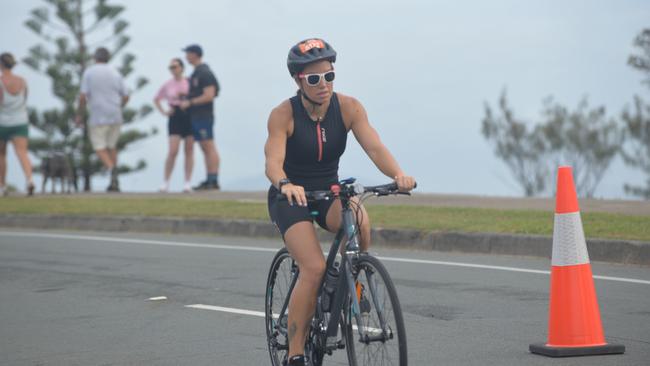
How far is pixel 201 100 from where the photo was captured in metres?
19.4

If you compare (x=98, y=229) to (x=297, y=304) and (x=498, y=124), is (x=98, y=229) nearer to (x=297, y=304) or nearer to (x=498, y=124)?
(x=297, y=304)

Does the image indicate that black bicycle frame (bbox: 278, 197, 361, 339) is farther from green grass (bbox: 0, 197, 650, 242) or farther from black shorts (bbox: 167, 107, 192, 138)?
black shorts (bbox: 167, 107, 192, 138)

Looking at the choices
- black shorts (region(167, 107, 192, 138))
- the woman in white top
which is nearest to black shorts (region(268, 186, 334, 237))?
black shorts (region(167, 107, 192, 138))

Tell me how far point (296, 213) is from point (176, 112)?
1393 cm

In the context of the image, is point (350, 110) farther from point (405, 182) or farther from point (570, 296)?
point (570, 296)

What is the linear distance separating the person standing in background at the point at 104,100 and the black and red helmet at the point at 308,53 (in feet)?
47.2

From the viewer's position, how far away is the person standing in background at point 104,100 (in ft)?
67.5

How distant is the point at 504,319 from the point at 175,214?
9436mm

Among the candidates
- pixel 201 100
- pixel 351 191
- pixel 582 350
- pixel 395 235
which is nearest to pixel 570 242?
pixel 582 350

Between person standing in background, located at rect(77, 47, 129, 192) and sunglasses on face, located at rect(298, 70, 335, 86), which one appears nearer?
sunglasses on face, located at rect(298, 70, 335, 86)

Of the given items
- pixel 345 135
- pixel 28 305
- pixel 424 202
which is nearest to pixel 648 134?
pixel 424 202

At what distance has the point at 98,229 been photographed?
711 inches

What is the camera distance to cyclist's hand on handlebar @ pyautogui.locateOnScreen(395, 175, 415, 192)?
606 centimetres

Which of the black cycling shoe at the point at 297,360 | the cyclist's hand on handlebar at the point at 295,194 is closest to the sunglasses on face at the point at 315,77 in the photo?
the cyclist's hand on handlebar at the point at 295,194
